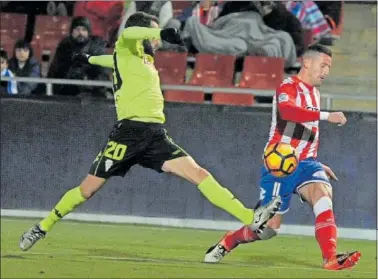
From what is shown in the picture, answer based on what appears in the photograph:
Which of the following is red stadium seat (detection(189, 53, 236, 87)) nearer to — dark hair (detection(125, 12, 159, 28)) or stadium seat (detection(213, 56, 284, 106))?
stadium seat (detection(213, 56, 284, 106))

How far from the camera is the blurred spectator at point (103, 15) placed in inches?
650

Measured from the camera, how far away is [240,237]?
32.6 ft

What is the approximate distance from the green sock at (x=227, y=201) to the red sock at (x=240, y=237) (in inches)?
5.0

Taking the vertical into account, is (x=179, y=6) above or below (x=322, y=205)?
above

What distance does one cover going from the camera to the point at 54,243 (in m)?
11.3

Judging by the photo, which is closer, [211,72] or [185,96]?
[185,96]

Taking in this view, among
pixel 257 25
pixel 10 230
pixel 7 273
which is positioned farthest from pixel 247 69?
pixel 7 273

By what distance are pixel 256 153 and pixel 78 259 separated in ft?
13.2

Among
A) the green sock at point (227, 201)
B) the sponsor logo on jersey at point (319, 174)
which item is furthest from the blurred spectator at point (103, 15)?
the sponsor logo on jersey at point (319, 174)

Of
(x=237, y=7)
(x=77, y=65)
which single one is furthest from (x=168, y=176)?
(x=237, y=7)

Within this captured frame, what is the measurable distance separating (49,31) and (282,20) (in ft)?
10.4

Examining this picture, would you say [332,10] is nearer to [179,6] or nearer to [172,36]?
[179,6]

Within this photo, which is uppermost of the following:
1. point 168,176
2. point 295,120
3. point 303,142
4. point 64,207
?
point 295,120

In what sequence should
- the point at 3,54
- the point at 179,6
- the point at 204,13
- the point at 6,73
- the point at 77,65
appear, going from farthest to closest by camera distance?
the point at 179,6 < the point at 204,13 < the point at 3,54 < the point at 6,73 < the point at 77,65
